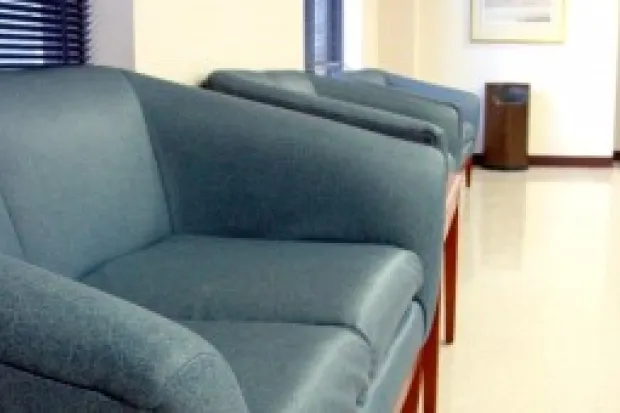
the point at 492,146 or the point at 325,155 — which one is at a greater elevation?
the point at 325,155

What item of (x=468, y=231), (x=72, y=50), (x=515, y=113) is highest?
(x=72, y=50)

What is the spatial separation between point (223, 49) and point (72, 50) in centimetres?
84

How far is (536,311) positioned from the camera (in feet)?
10.8

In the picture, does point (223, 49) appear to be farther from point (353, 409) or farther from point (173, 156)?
point (353, 409)

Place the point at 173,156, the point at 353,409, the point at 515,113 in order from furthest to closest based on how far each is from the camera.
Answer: the point at 515,113
the point at 173,156
the point at 353,409

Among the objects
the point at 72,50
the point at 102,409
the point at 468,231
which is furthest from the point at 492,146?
the point at 102,409

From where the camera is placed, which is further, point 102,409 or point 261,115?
point 261,115

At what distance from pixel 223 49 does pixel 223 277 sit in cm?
164

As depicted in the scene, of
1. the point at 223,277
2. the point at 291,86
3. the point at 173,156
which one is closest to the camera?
the point at 223,277

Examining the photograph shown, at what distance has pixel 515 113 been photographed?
778 centimetres

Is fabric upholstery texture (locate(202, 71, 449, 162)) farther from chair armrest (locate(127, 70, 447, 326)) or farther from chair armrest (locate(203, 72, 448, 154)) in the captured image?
chair armrest (locate(127, 70, 447, 326))

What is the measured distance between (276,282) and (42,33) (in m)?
1.09

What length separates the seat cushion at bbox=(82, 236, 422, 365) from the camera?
143 cm

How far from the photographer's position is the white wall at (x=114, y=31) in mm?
2330
